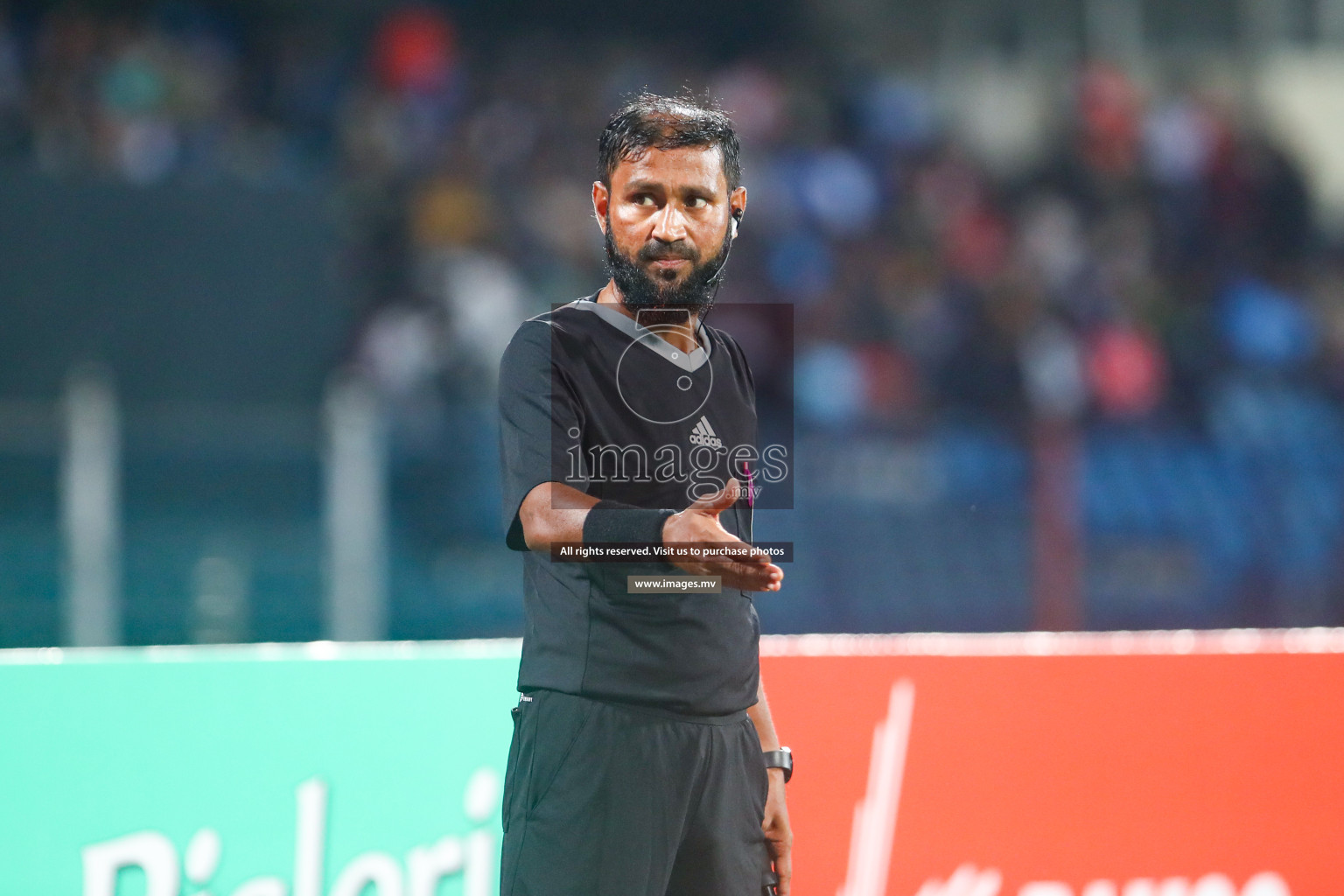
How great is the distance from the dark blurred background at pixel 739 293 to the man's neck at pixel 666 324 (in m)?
3.39

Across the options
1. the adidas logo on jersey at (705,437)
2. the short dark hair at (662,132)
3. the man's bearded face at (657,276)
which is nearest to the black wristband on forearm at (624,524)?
the adidas logo on jersey at (705,437)

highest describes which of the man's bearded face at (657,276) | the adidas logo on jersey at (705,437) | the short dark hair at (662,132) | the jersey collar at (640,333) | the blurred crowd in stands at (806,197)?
the blurred crowd in stands at (806,197)

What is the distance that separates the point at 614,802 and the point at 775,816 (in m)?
0.37

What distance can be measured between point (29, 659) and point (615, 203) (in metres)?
1.63

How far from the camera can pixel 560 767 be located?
2.00 m

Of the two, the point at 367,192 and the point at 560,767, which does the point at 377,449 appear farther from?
the point at 560,767

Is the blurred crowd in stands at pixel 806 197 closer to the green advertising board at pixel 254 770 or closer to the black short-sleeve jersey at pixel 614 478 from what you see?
the green advertising board at pixel 254 770

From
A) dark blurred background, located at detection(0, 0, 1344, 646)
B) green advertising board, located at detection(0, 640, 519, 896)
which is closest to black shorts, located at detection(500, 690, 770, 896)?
green advertising board, located at detection(0, 640, 519, 896)

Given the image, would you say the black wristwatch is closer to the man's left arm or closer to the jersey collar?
the man's left arm

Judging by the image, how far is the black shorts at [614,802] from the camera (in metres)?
1.97

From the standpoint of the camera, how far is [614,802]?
78.3 inches

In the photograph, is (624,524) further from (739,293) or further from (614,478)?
(739,293)

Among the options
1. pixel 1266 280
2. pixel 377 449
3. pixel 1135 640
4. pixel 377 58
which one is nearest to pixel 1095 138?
pixel 1266 280

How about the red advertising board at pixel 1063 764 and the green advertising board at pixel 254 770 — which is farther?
the red advertising board at pixel 1063 764
